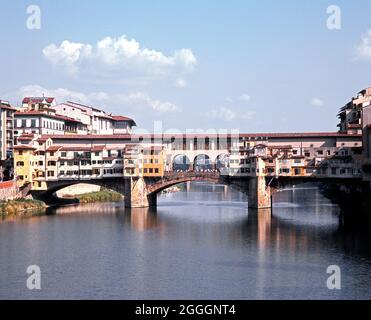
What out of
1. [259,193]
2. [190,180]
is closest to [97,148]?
[190,180]

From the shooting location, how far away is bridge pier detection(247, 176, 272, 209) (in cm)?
6278

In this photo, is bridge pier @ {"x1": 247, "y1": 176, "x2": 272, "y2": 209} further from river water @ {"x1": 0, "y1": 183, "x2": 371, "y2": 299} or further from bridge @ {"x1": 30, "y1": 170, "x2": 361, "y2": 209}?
river water @ {"x1": 0, "y1": 183, "x2": 371, "y2": 299}

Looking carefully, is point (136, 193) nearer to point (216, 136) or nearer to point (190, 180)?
point (190, 180)

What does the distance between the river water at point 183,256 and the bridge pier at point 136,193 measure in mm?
6367

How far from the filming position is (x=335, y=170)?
61.4 meters

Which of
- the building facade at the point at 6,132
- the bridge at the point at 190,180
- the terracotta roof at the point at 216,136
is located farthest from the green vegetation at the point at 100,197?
the building facade at the point at 6,132

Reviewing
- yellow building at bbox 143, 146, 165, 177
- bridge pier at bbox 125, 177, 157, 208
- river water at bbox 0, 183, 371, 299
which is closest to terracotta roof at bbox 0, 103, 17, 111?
bridge pier at bbox 125, 177, 157, 208

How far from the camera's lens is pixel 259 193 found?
63.1 m

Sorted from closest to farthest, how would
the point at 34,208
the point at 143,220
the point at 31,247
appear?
the point at 31,247, the point at 143,220, the point at 34,208

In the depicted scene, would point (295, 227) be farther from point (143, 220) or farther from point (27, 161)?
point (27, 161)

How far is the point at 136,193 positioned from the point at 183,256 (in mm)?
28655
